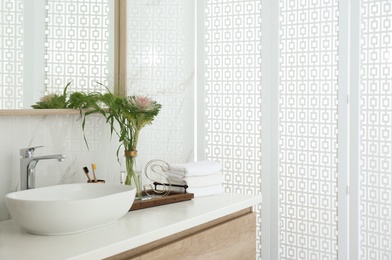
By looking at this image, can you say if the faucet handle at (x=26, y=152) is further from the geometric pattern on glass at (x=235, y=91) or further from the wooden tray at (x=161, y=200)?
the geometric pattern on glass at (x=235, y=91)

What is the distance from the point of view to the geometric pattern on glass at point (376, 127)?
9.76ft

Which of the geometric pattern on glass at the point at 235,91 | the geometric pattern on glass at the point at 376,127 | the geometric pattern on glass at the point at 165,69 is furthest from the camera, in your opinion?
the geometric pattern on glass at the point at 235,91

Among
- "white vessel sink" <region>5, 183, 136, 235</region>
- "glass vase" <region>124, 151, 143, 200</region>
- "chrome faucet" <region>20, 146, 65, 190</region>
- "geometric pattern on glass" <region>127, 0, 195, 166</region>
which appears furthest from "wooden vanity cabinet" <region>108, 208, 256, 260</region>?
"geometric pattern on glass" <region>127, 0, 195, 166</region>

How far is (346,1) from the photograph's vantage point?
307 cm

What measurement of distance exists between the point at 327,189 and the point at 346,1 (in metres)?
0.99

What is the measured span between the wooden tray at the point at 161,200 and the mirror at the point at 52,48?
0.58 m

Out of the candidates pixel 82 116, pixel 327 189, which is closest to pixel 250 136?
pixel 327 189

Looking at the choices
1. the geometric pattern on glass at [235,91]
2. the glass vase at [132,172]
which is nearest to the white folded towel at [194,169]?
the glass vase at [132,172]

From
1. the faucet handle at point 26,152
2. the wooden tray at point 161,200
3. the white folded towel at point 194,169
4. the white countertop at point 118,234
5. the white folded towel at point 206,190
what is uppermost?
the faucet handle at point 26,152

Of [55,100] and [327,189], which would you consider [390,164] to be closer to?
[327,189]

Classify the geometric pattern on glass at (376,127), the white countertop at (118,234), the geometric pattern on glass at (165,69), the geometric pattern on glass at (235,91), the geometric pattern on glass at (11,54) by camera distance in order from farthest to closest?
the geometric pattern on glass at (235,91), the geometric pattern on glass at (165,69), the geometric pattern on glass at (376,127), the geometric pattern on glass at (11,54), the white countertop at (118,234)

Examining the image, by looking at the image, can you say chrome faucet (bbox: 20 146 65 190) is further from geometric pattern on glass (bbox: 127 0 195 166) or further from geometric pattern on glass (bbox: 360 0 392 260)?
geometric pattern on glass (bbox: 360 0 392 260)

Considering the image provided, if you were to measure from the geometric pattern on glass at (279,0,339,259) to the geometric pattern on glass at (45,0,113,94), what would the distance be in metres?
1.04

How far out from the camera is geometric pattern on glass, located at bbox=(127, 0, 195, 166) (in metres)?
3.10
